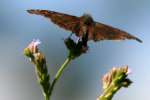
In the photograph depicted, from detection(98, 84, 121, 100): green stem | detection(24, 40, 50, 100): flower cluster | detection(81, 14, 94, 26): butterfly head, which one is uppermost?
detection(81, 14, 94, 26): butterfly head

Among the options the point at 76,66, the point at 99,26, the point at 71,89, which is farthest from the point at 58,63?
the point at 99,26

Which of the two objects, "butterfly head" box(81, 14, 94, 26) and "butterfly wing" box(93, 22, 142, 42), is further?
"butterfly head" box(81, 14, 94, 26)

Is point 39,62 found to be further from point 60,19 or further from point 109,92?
point 109,92

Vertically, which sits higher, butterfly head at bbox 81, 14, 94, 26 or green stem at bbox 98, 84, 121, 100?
butterfly head at bbox 81, 14, 94, 26

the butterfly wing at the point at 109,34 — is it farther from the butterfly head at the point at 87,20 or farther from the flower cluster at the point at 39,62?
the flower cluster at the point at 39,62

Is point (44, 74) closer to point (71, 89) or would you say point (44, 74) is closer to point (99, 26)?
point (99, 26)

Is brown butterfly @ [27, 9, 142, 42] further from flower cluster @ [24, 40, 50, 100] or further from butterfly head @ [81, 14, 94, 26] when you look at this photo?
flower cluster @ [24, 40, 50, 100]

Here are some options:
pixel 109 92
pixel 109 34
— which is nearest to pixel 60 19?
pixel 109 34

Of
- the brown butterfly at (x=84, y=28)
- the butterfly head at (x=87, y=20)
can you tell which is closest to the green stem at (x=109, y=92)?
the brown butterfly at (x=84, y=28)

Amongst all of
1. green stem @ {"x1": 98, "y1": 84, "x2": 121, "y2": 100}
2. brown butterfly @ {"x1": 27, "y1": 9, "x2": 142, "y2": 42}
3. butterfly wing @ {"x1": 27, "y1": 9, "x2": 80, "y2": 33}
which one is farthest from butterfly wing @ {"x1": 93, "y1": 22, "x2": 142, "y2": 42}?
Answer: green stem @ {"x1": 98, "y1": 84, "x2": 121, "y2": 100}
